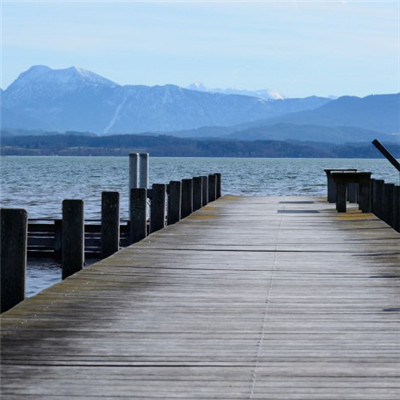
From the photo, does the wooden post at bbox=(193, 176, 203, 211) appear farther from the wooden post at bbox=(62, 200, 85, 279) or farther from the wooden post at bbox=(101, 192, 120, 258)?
the wooden post at bbox=(62, 200, 85, 279)

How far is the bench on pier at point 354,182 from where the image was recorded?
22.5 metres

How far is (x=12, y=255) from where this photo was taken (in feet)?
30.9

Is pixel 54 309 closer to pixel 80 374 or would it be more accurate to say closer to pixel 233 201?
pixel 80 374

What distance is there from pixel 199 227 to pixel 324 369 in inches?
477

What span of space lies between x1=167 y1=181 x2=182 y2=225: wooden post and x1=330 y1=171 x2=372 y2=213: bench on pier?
364 centimetres

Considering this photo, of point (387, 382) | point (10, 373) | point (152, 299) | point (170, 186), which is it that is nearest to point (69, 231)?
point (152, 299)

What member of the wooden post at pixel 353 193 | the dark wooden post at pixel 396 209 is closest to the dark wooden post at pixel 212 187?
the wooden post at pixel 353 193

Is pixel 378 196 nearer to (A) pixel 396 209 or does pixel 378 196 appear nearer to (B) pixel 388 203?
(B) pixel 388 203

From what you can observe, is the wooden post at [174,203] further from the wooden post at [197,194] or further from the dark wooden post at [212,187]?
the dark wooden post at [212,187]

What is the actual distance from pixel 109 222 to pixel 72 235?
2899mm

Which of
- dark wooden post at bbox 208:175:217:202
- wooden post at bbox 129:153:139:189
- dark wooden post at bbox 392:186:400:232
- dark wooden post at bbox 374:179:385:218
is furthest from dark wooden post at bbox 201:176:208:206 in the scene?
dark wooden post at bbox 392:186:400:232

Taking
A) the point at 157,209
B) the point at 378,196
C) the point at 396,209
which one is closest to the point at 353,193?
the point at 378,196

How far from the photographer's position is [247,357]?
22.7ft

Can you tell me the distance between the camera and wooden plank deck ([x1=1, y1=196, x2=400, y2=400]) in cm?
620
